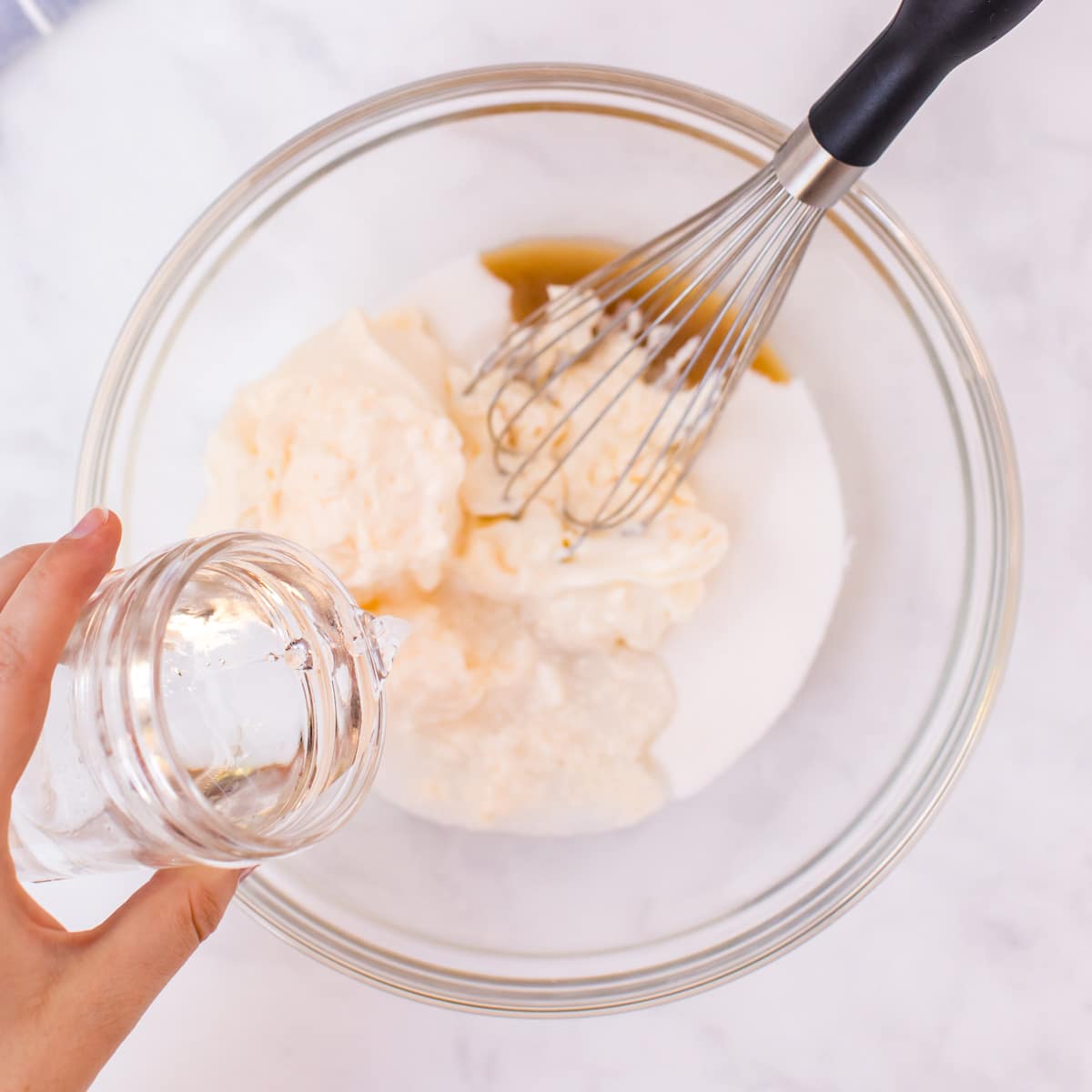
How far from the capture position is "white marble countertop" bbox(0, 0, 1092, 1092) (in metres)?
0.98

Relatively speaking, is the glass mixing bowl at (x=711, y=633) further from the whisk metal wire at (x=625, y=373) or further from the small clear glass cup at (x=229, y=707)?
the small clear glass cup at (x=229, y=707)

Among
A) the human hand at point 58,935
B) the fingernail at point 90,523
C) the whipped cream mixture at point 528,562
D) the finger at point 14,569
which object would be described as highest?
the whipped cream mixture at point 528,562

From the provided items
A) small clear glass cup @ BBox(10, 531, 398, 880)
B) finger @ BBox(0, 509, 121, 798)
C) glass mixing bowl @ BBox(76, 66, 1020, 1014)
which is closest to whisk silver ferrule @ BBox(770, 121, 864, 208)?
glass mixing bowl @ BBox(76, 66, 1020, 1014)

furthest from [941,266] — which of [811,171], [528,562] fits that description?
[528,562]

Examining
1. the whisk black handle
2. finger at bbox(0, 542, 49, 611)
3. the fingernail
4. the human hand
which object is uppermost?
the whisk black handle

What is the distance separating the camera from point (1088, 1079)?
1.02 m

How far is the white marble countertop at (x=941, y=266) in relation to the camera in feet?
3.20

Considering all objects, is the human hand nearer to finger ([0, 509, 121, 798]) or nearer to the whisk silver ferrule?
finger ([0, 509, 121, 798])

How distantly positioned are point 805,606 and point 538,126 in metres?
0.52

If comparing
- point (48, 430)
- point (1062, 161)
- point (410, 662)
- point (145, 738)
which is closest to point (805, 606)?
point (410, 662)

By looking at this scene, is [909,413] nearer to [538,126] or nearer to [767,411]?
[767,411]

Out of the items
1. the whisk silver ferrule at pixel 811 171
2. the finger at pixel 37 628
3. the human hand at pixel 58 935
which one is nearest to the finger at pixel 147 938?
the human hand at pixel 58 935

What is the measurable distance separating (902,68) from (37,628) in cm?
60

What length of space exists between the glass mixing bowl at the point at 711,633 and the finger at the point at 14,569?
0.25m
